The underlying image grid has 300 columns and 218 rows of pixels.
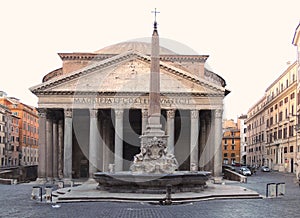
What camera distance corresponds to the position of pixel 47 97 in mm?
38688

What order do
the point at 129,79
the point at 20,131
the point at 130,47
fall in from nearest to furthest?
1. the point at 129,79
2. the point at 130,47
3. the point at 20,131

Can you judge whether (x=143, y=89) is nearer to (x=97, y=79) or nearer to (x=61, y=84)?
(x=97, y=79)

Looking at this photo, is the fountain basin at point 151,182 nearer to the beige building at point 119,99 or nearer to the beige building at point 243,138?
the beige building at point 119,99

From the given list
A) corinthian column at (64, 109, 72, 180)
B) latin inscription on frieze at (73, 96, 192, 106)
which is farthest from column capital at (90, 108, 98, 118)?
corinthian column at (64, 109, 72, 180)

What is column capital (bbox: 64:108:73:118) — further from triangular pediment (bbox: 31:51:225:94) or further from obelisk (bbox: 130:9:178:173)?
obelisk (bbox: 130:9:178:173)

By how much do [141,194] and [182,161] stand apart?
93.2ft

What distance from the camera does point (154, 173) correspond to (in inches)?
888

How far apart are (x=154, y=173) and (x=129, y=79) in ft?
57.8

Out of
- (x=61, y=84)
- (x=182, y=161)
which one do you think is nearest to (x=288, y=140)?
(x=182, y=161)

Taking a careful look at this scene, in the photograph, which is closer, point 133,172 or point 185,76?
point 133,172

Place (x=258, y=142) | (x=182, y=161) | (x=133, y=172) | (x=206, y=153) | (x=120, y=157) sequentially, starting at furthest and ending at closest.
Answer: (x=258, y=142) → (x=182, y=161) → (x=206, y=153) → (x=120, y=157) → (x=133, y=172)

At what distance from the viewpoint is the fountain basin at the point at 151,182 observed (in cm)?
2127

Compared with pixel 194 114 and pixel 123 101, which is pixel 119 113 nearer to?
pixel 123 101

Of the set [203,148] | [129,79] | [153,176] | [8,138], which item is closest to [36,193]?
[153,176]
